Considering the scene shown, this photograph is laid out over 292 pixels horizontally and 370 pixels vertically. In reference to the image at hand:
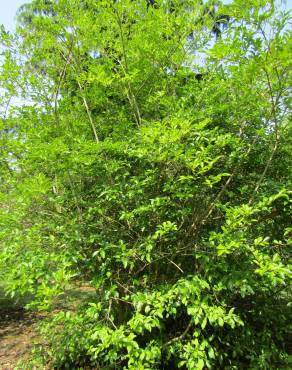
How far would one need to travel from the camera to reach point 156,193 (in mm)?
2734

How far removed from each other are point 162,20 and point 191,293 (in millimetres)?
2398

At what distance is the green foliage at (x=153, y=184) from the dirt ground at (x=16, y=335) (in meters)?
0.40

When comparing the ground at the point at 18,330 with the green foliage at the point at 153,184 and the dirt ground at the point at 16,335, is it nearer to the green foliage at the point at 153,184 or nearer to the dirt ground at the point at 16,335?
the dirt ground at the point at 16,335

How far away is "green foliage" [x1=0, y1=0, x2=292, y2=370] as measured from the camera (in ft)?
7.56

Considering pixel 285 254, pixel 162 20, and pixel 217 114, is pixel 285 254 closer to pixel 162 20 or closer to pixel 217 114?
pixel 217 114

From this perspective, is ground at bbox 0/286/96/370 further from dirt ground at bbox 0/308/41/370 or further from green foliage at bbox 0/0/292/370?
green foliage at bbox 0/0/292/370

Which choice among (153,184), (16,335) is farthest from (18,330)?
(153,184)

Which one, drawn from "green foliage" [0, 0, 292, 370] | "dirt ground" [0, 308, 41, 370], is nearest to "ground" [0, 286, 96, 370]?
"dirt ground" [0, 308, 41, 370]

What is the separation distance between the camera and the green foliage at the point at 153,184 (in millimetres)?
2305

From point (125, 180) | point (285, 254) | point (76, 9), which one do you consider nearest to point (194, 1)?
point (76, 9)

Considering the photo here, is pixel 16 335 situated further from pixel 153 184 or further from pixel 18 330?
pixel 153 184

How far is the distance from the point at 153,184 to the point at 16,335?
10.3ft

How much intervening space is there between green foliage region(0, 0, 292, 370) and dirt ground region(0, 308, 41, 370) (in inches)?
15.8

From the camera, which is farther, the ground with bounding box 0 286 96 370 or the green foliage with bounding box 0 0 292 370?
the ground with bounding box 0 286 96 370
